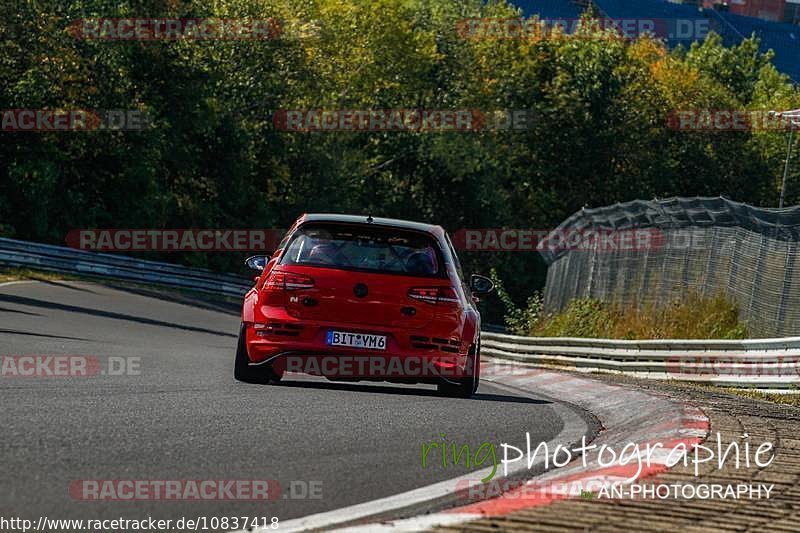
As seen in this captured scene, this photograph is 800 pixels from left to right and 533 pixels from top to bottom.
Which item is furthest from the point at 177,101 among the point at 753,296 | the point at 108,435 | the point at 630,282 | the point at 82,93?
the point at 108,435

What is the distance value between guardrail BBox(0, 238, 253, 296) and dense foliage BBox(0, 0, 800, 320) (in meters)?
3.27

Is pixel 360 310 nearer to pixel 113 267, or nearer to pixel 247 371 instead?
pixel 247 371

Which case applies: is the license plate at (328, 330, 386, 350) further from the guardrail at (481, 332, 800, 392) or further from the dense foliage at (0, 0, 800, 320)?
the dense foliage at (0, 0, 800, 320)

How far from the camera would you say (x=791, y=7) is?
140000 millimetres

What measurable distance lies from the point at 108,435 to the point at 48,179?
3710cm

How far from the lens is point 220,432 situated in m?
8.18

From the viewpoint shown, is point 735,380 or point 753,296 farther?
point 753,296

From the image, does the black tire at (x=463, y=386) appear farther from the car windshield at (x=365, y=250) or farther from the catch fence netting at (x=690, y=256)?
the catch fence netting at (x=690, y=256)

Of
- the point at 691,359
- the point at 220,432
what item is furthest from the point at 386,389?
the point at 691,359

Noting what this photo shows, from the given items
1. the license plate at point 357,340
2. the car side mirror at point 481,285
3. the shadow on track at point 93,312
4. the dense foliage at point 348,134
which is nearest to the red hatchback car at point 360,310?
the license plate at point 357,340

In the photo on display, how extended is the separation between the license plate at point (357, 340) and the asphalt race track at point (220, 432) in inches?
16.1

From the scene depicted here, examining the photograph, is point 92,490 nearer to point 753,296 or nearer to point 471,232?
point 753,296

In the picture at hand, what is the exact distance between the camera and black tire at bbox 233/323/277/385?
39.5 ft

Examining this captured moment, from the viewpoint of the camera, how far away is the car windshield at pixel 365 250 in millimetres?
11875
